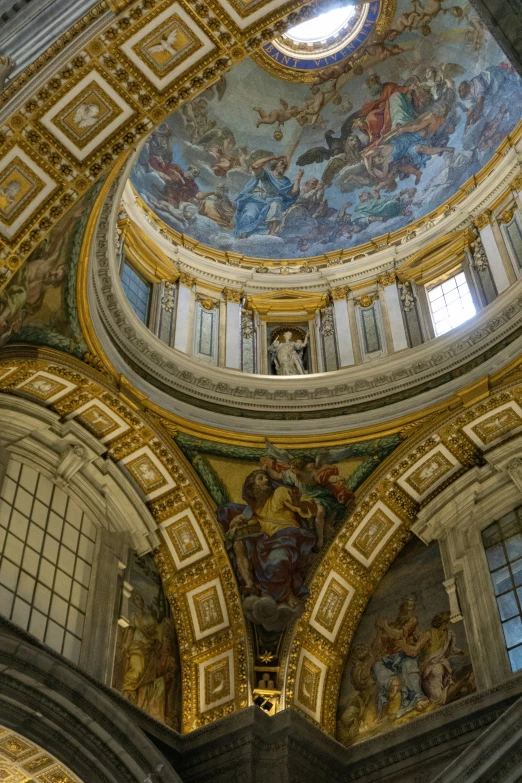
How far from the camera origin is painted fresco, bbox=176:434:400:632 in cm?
1817

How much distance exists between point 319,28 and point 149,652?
48.0 ft

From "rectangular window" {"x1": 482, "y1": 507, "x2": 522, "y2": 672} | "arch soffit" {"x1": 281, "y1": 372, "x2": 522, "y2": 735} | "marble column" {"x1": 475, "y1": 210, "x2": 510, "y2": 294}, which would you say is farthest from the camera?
"marble column" {"x1": 475, "y1": 210, "x2": 510, "y2": 294}

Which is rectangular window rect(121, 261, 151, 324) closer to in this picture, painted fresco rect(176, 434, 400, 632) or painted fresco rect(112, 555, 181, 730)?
painted fresco rect(176, 434, 400, 632)

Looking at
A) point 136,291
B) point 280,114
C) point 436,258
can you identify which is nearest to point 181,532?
point 136,291

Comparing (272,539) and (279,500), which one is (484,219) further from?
(272,539)

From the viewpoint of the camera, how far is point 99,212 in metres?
16.0

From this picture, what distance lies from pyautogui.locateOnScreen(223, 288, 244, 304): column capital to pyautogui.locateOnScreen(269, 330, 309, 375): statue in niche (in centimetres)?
119

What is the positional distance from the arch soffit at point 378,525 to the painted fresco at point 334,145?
561 centimetres

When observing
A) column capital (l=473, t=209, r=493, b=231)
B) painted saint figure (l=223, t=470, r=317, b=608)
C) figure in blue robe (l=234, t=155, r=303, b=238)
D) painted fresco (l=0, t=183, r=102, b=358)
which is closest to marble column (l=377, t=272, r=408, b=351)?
column capital (l=473, t=209, r=493, b=231)

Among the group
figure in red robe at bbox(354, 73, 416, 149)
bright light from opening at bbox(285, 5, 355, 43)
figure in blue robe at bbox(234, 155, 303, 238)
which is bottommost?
figure in blue robe at bbox(234, 155, 303, 238)

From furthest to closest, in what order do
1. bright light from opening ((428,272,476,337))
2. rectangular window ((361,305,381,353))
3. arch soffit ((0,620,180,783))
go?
rectangular window ((361,305,381,353)), bright light from opening ((428,272,476,337)), arch soffit ((0,620,180,783))

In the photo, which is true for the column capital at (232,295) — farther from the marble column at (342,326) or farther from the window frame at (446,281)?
the window frame at (446,281)

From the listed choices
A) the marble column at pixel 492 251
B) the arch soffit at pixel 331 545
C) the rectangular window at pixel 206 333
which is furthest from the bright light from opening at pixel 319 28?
the arch soffit at pixel 331 545

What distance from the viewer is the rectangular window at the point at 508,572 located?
1672 cm
